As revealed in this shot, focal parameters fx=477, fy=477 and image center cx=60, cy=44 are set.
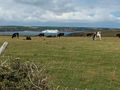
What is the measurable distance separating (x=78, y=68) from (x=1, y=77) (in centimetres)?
1216

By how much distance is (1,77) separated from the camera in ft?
39.2

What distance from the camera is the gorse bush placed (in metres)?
11.8

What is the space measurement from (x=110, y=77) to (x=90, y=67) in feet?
12.1

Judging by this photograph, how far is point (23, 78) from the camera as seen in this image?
1195cm

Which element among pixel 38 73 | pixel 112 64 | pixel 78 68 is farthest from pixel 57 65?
pixel 38 73

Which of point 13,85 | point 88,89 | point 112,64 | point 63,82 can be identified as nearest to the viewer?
point 13,85

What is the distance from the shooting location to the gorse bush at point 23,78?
11820mm

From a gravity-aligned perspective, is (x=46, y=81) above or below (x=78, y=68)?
above

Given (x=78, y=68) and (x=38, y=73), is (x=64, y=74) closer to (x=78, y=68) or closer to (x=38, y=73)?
(x=78, y=68)

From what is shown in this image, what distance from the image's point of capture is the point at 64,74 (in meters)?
21.4

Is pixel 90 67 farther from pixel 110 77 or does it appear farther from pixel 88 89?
pixel 88 89

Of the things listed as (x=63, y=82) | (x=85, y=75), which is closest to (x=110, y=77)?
(x=85, y=75)

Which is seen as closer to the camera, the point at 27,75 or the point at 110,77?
the point at 27,75

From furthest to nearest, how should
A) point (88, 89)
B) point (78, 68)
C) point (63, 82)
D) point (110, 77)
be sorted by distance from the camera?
point (78, 68)
point (110, 77)
point (63, 82)
point (88, 89)
